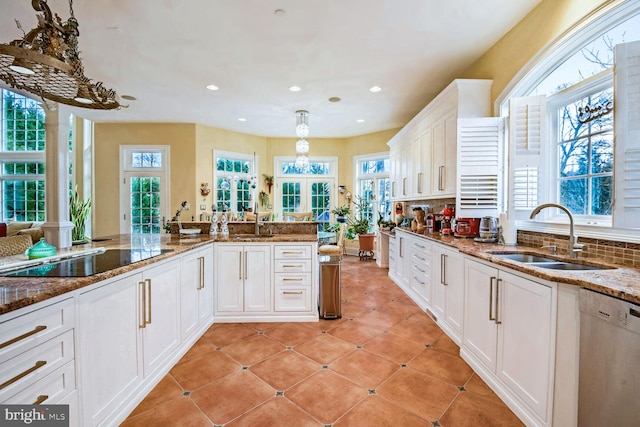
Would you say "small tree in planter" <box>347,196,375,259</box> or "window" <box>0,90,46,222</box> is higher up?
"window" <box>0,90,46,222</box>

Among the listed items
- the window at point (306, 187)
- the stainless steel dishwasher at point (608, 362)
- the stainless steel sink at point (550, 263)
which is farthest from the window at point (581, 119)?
the window at point (306, 187)

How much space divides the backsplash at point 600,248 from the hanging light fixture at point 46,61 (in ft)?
10.5

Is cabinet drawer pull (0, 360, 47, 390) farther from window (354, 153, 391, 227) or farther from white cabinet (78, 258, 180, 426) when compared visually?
window (354, 153, 391, 227)

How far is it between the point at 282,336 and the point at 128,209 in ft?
17.1

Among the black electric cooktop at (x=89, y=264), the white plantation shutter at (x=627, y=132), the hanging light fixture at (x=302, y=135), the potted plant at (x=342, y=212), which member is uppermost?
the hanging light fixture at (x=302, y=135)

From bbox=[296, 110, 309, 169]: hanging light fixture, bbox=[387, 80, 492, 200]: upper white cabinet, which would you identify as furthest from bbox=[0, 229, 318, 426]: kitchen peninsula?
bbox=[387, 80, 492, 200]: upper white cabinet

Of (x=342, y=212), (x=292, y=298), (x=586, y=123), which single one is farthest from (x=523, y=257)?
(x=342, y=212)

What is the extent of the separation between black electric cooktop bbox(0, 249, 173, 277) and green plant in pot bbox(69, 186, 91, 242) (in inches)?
177

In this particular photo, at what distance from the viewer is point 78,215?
5484 mm

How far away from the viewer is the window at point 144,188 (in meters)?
6.04

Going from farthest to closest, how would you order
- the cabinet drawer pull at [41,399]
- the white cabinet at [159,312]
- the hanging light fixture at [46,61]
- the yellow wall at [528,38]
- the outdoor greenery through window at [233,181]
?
the outdoor greenery through window at [233,181] < the yellow wall at [528,38] < the white cabinet at [159,312] < the hanging light fixture at [46,61] < the cabinet drawer pull at [41,399]

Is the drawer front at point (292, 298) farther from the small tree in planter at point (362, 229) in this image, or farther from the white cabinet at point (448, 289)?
the small tree in planter at point (362, 229)

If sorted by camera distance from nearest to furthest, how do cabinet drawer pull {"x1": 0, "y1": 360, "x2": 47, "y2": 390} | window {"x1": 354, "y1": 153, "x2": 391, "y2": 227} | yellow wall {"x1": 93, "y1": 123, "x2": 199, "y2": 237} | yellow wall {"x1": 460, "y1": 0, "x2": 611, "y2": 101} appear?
cabinet drawer pull {"x1": 0, "y1": 360, "x2": 47, "y2": 390} < yellow wall {"x1": 460, "y1": 0, "x2": 611, "y2": 101} < yellow wall {"x1": 93, "y1": 123, "x2": 199, "y2": 237} < window {"x1": 354, "y1": 153, "x2": 391, "y2": 227}

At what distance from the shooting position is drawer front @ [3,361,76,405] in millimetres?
1067
